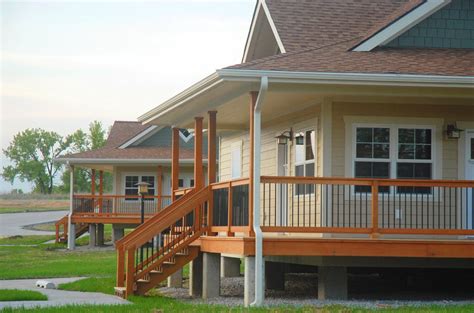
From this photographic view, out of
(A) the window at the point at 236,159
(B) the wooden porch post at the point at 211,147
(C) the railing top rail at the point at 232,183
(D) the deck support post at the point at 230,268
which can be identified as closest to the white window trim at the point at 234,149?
(A) the window at the point at 236,159

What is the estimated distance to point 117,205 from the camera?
41.9 m

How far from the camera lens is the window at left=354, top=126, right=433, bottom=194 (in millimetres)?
18641

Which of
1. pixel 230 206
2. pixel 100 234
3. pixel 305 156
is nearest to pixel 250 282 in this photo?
pixel 230 206

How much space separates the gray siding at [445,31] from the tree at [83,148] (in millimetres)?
81811

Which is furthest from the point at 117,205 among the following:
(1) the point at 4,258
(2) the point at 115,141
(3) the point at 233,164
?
(3) the point at 233,164

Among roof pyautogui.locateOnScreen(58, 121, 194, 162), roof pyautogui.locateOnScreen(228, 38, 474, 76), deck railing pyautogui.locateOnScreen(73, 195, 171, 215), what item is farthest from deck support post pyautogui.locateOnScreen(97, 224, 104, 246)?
roof pyautogui.locateOnScreen(228, 38, 474, 76)

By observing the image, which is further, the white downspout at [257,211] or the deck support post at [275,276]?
the deck support post at [275,276]

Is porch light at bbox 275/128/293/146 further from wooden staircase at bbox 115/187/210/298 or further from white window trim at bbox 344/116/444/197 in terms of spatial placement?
white window trim at bbox 344/116/444/197

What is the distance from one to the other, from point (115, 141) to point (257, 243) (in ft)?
101

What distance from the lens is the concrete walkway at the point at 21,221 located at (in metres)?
55.5

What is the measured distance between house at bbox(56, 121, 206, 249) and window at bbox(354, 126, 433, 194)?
67.9 feet

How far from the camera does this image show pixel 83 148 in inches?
4318

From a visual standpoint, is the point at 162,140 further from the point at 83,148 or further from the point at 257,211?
the point at 83,148

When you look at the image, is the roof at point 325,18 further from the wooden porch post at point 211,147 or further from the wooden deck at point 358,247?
the wooden deck at point 358,247
